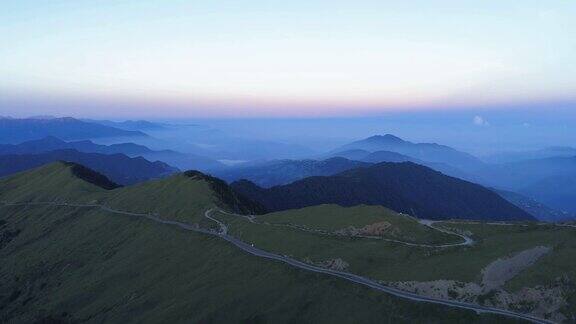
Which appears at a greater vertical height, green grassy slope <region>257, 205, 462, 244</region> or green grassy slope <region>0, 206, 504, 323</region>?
green grassy slope <region>257, 205, 462, 244</region>

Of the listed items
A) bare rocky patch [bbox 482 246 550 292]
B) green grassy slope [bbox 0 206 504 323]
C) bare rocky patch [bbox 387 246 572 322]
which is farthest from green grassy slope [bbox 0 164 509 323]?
bare rocky patch [bbox 482 246 550 292]

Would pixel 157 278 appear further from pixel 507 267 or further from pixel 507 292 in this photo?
pixel 507 292

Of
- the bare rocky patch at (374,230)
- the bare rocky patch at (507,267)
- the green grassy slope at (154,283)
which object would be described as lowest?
the green grassy slope at (154,283)

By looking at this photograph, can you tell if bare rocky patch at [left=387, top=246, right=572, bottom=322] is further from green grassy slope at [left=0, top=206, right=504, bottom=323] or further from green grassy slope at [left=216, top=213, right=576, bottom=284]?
green grassy slope at [left=0, top=206, right=504, bottom=323]

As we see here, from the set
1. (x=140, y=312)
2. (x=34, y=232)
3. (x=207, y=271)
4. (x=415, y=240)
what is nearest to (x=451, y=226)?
(x=415, y=240)

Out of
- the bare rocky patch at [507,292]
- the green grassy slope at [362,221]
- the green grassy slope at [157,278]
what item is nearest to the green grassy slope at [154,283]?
the green grassy slope at [157,278]

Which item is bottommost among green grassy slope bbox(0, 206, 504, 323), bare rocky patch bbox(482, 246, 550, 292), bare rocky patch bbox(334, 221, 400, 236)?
green grassy slope bbox(0, 206, 504, 323)

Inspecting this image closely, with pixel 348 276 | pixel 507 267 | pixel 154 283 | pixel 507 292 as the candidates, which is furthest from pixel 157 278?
pixel 507 292

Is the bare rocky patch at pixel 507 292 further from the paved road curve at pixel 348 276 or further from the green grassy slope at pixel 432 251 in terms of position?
the green grassy slope at pixel 432 251

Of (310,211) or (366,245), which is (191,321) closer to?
(366,245)
